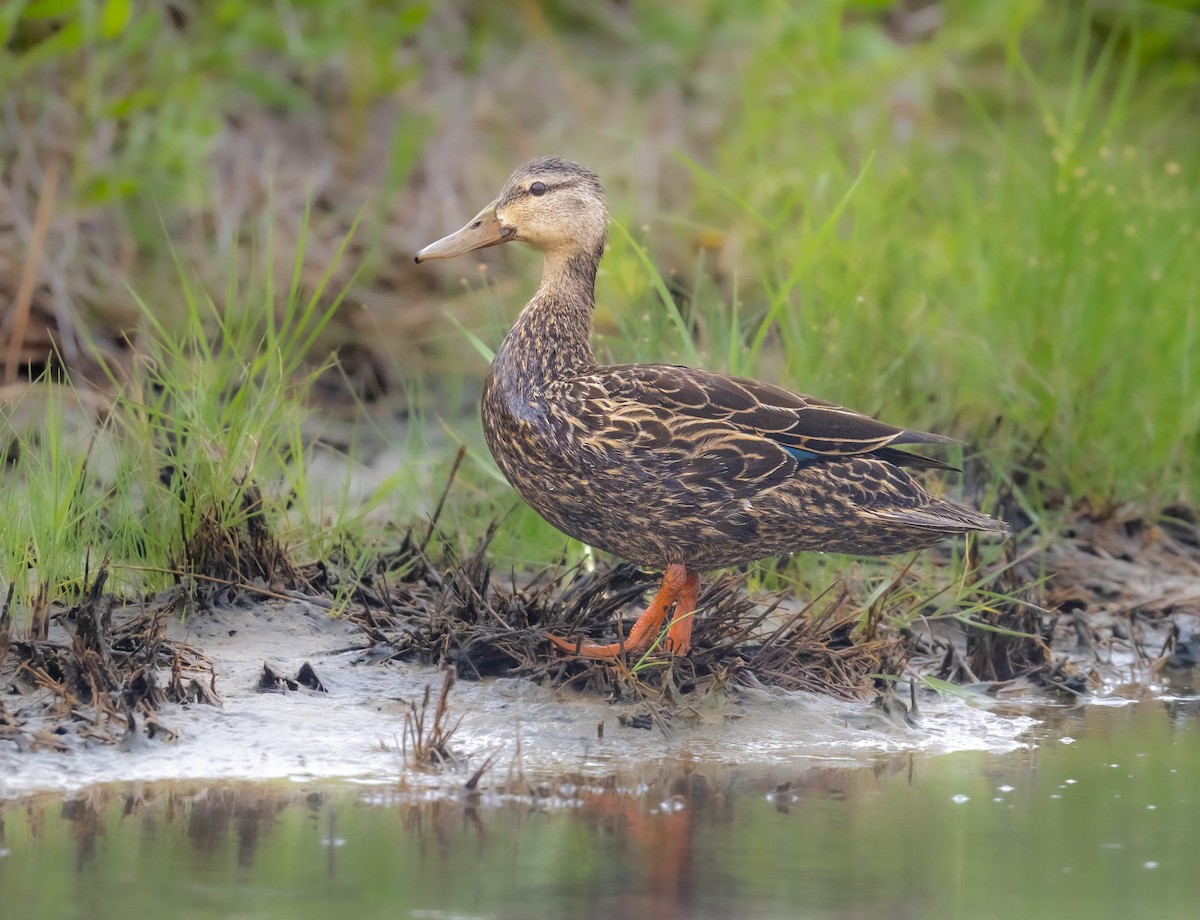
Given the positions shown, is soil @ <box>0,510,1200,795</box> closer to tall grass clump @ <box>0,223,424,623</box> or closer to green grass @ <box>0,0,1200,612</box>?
tall grass clump @ <box>0,223,424,623</box>

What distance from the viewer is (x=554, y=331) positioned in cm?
527

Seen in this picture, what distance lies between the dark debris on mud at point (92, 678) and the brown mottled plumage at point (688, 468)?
3.39 feet

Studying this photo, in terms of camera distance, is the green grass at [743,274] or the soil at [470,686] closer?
the soil at [470,686]

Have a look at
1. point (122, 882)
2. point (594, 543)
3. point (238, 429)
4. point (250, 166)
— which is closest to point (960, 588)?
point (594, 543)

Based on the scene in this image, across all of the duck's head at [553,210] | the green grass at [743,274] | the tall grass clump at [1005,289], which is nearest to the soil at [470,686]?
the green grass at [743,274]

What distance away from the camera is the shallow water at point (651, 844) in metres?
3.46

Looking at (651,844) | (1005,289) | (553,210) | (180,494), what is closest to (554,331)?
(553,210)

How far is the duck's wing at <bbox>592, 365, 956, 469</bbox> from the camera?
494 cm

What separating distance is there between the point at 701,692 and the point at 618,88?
5628 mm

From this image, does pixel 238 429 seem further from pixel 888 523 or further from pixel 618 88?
pixel 618 88

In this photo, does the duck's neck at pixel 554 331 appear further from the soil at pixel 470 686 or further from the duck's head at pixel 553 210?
the soil at pixel 470 686

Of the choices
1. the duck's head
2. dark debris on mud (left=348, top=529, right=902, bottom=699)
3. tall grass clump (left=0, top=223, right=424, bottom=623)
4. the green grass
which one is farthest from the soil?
the duck's head

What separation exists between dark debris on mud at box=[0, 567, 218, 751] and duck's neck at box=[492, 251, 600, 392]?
3.82 feet

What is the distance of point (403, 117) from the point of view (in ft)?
30.0
